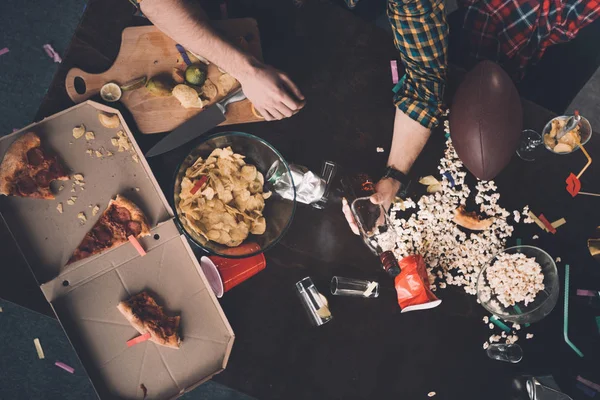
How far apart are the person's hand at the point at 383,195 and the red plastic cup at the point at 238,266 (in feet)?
1.45

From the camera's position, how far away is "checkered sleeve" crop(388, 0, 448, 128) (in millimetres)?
1837

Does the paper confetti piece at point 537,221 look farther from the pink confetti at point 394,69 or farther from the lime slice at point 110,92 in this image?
the lime slice at point 110,92

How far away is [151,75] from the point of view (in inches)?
76.5

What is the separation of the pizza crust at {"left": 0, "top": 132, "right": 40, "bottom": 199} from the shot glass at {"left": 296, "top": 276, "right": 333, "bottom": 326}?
1.30m

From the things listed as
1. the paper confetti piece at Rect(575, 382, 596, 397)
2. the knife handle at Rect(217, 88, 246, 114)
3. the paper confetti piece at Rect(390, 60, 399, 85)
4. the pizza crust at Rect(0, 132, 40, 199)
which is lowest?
the paper confetti piece at Rect(575, 382, 596, 397)

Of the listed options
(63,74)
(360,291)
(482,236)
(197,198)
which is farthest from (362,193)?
(63,74)

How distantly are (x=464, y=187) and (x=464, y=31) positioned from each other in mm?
855

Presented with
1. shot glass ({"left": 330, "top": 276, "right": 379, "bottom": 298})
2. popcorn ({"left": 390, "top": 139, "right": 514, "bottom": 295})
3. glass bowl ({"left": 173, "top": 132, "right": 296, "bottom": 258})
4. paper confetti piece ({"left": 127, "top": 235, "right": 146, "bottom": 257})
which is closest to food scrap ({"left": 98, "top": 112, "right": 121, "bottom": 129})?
glass bowl ({"left": 173, "top": 132, "right": 296, "bottom": 258})

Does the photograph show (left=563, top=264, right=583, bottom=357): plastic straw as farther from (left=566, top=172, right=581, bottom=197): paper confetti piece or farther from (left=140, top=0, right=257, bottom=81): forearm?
(left=140, top=0, right=257, bottom=81): forearm

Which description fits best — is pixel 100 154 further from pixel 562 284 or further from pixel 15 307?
pixel 562 284

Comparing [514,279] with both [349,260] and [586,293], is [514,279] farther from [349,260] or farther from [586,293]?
[349,260]

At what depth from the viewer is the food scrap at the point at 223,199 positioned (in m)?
1.83

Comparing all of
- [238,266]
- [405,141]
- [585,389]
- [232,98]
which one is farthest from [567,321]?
[232,98]

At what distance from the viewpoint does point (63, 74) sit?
1891 mm
